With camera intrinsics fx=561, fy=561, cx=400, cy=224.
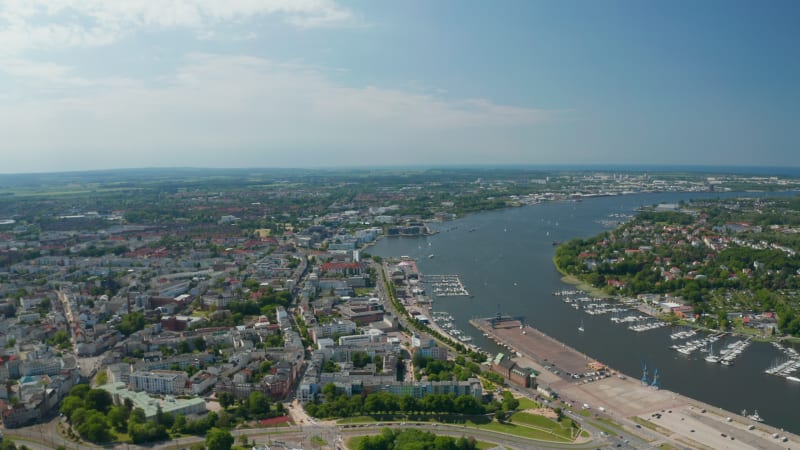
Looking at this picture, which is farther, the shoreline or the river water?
the shoreline

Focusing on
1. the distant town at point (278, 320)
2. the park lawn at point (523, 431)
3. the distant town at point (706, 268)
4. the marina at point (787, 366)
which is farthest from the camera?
the distant town at point (706, 268)

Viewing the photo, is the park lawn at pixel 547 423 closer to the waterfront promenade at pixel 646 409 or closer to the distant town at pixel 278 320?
the distant town at pixel 278 320

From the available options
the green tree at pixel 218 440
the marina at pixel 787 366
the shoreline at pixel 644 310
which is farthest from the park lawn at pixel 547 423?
the shoreline at pixel 644 310

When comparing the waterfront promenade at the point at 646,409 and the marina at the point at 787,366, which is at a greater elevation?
the marina at the point at 787,366

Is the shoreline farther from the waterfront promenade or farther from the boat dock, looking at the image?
the waterfront promenade

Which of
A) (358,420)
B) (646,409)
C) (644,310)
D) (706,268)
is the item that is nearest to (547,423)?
(646,409)

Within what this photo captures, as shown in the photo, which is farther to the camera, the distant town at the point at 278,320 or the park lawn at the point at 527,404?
the park lawn at the point at 527,404

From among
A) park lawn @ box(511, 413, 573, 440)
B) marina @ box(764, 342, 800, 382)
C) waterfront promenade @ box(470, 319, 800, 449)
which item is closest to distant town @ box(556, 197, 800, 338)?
marina @ box(764, 342, 800, 382)
